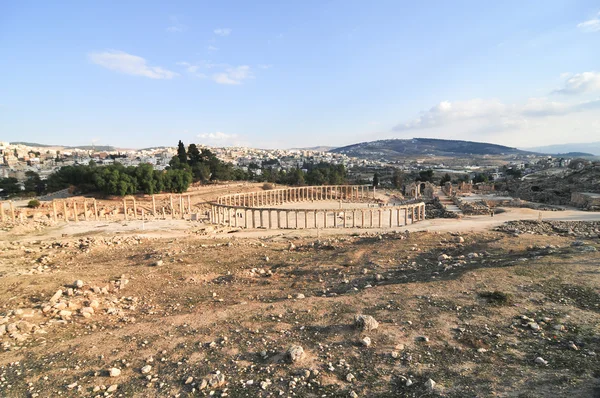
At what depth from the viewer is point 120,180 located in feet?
182

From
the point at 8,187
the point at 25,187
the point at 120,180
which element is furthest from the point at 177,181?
the point at 8,187

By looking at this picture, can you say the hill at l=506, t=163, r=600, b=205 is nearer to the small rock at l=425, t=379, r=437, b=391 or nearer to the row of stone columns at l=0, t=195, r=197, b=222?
the small rock at l=425, t=379, r=437, b=391

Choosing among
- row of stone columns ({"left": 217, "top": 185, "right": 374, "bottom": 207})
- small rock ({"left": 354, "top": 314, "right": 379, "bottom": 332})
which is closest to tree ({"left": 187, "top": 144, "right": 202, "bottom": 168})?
row of stone columns ({"left": 217, "top": 185, "right": 374, "bottom": 207})

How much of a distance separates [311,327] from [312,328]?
0.06 m

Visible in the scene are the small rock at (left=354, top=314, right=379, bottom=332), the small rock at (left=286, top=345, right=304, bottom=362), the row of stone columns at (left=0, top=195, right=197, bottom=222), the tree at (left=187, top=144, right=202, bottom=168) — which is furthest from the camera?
the tree at (left=187, top=144, right=202, bottom=168)

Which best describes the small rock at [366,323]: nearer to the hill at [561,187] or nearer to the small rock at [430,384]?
the small rock at [430,384]

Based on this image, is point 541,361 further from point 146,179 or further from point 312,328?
point 146,179

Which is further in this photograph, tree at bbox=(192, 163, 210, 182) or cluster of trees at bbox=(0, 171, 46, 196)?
tree at bbox=(192, 163, 210, 182)

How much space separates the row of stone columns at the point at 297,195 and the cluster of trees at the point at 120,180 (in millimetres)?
10397

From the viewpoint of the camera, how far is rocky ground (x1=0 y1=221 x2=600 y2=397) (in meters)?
7.30

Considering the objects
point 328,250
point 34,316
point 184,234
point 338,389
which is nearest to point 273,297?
point 338,389

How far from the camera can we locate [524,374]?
23.9ft

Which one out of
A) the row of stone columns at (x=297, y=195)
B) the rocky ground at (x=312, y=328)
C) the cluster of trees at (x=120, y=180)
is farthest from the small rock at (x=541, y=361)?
the cluster of trees at (x=120, y=180)

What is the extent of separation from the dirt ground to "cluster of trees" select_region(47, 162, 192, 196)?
1573 inches
